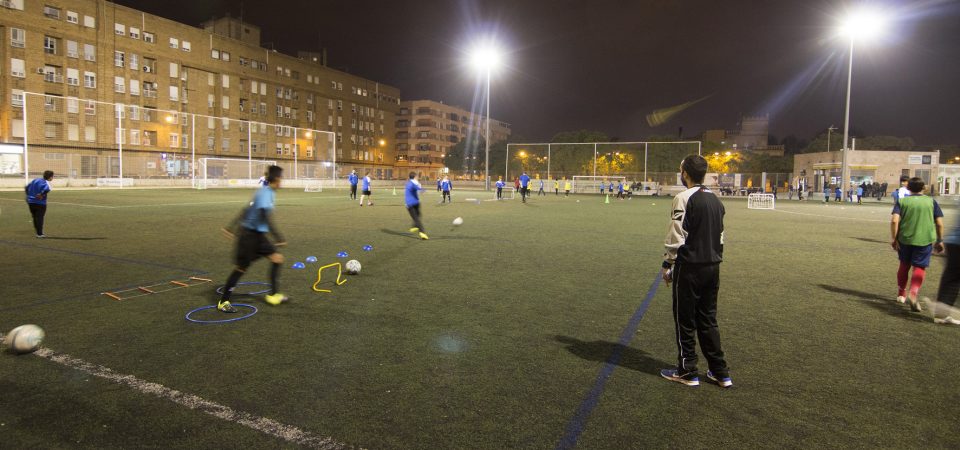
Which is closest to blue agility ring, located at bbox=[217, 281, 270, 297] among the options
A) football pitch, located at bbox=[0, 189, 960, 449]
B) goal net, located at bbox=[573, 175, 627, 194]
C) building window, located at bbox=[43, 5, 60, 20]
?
football pitch, located at bbox=[0, 189, 960, 449]

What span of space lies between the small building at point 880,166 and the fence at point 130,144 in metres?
57.6

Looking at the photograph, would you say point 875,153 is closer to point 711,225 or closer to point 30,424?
point 711,225

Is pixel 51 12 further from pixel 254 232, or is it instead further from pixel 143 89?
pixel 254 232

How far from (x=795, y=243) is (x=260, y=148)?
63807 mm

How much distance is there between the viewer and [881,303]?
755 centimetres

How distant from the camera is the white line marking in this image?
3.42m

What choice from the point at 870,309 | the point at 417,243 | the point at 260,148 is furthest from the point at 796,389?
the point at 260,148

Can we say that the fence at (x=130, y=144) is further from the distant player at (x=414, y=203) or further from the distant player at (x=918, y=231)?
the distant player at (x=918, y=231)

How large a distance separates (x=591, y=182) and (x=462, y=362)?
52.6 metres

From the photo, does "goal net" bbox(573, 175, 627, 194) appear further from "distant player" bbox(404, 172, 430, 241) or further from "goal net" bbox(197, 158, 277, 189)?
"distant player" bbox(404, 172, 430, 241)

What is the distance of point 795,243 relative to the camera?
48.2ft

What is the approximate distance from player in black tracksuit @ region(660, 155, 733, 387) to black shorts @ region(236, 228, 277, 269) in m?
4.78

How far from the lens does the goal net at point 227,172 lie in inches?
1883

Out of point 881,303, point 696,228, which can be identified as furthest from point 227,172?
point 696,228
